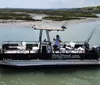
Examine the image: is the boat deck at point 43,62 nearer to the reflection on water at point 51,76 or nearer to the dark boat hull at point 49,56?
the dark boat hull at point 49,56

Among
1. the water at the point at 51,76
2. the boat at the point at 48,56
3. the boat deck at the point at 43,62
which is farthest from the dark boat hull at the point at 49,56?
the water at the point at 51,76

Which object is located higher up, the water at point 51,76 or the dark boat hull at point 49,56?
the dark boat hull at point 49,56

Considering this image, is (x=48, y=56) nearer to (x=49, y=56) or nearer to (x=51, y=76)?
(x=49, y=56)

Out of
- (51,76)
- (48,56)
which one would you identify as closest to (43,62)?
(48,56)

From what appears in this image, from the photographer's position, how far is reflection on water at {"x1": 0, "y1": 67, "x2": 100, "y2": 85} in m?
17.0

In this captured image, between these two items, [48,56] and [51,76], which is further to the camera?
[48,56]

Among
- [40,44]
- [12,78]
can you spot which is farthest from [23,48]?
[12,78]

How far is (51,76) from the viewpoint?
712 inches

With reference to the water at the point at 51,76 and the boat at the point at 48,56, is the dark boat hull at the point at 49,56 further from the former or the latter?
the water at the point at 51,76

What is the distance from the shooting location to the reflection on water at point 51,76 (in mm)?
16953

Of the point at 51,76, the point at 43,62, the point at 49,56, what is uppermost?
the point at 49,56

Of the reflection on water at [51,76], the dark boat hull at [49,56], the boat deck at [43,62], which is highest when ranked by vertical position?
the dark boat hull at [49,56]

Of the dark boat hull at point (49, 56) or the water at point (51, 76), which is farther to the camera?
the dark boat hull at point (49, 56)

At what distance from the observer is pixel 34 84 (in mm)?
16578
